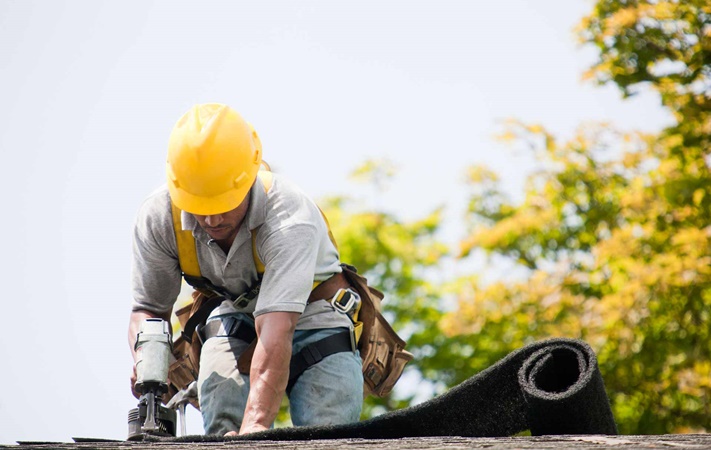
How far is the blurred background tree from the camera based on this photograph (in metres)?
11.0

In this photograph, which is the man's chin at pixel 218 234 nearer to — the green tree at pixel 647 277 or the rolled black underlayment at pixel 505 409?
the rolled black underlayment at pixel 505 409

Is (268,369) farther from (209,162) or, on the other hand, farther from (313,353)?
(209,162)

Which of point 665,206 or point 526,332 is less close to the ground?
point 665,206

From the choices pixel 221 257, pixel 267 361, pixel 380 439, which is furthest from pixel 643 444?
pixel 221 257

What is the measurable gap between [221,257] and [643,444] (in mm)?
2261

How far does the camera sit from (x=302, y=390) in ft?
14.5

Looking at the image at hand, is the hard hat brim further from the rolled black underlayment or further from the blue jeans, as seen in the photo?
the rolled black underlayment

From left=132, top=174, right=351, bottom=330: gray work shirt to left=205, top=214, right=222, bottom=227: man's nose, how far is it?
0.10m

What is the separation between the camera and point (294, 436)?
324 cm

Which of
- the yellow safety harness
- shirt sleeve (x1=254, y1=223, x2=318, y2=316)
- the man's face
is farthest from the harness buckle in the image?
the man's face

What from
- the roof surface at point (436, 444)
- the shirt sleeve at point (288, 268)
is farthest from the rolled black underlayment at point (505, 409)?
the shirt sleeve at point (288, 268)

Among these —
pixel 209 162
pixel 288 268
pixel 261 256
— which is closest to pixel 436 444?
pixel 288 268

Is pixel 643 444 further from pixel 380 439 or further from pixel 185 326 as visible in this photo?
pixel 185 326

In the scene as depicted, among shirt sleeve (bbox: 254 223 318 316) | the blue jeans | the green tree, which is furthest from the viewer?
the green tree
